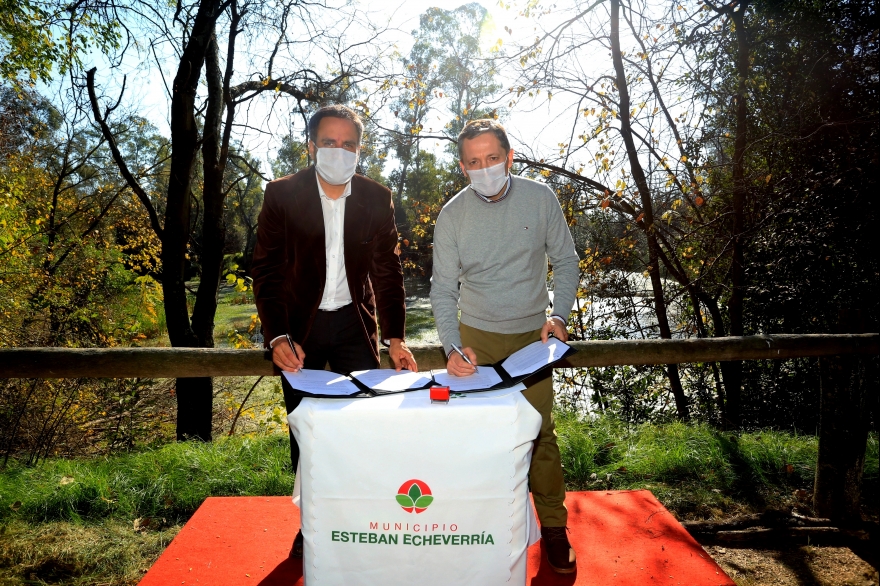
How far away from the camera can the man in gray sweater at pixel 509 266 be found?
2.37 m

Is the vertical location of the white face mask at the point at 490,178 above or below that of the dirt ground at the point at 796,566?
above

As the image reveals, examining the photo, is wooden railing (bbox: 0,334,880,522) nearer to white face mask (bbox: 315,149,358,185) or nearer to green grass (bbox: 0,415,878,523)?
green grass (bbox: 0,415,878,523)

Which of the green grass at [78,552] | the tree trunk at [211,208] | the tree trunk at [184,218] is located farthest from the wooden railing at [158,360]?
the tree trunk at [211,208]

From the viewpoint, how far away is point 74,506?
129 inches

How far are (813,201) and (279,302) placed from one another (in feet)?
18.2

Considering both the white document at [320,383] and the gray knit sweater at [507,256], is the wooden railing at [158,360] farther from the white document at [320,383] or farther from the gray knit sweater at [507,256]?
the white document at [320,383]

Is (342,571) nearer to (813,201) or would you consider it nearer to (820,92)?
(813,201)

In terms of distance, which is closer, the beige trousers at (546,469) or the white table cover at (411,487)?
the white table cover at (411,487)

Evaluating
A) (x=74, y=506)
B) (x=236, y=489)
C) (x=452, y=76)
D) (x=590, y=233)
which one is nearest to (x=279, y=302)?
(x=236, y=489)

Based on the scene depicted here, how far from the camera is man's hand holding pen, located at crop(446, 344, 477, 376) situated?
205 cm

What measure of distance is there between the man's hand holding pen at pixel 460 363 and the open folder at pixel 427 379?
0.11ft

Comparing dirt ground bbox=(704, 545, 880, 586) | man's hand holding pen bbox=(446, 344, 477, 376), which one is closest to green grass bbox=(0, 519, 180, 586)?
man's hand holding pen bbox=(446, 344, 477, 376)

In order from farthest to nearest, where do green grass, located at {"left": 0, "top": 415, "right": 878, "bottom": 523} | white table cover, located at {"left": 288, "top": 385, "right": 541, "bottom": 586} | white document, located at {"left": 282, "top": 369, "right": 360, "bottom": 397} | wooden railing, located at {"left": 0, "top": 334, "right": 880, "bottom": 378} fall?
green grass, located at {"left": 0, "top": 415, "right": 878, "bottom": 523} → wooden railing, located at {"left": 0, "top": 334, "right": 880, "bottom": 378} → white document, located at {"left": 282, "top": 369, "right": 360, "bottom": 397} → white table cover, located at {"left": 288, "top": 385, "right": 541, "bottom": 586}

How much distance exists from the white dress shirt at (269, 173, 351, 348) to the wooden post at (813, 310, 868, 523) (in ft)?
9.22
